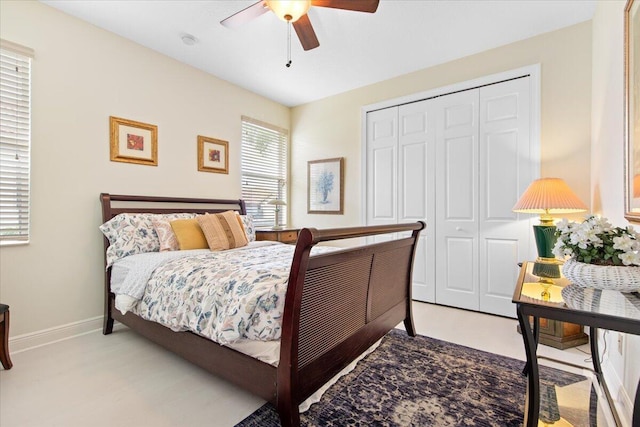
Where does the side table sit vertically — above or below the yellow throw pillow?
below

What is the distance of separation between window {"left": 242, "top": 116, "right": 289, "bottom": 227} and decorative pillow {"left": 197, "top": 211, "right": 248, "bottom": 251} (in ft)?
4.33

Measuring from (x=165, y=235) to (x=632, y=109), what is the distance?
331 centimetres

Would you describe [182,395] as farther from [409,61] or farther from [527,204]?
[409,61]

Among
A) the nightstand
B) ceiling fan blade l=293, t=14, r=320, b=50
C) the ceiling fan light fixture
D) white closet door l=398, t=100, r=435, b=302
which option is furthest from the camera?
the nightstand

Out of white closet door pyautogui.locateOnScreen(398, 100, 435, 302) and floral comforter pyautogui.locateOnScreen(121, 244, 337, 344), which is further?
white closet door pyautogui.locateOnScreen(398, 100, 435, 302)

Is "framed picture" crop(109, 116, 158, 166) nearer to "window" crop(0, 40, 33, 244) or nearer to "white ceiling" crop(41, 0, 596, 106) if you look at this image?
"window" crop(0, 40, 33, 244)

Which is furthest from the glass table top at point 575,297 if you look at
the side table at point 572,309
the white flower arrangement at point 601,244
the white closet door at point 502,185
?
the white closet door at point 502,185

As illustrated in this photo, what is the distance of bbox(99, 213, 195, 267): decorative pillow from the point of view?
263cm

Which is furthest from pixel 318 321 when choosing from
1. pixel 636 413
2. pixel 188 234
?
pixel 188 234

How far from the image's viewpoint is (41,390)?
1.88m

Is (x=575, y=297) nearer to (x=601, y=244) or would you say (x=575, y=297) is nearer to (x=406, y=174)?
(x=601, y=244)

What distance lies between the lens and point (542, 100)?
117 inches

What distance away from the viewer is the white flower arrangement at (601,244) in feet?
3.77

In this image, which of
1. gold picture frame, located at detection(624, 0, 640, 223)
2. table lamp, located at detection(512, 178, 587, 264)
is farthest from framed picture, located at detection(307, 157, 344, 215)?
gold picture frame, located at detection(624, 0, 640, 223)
